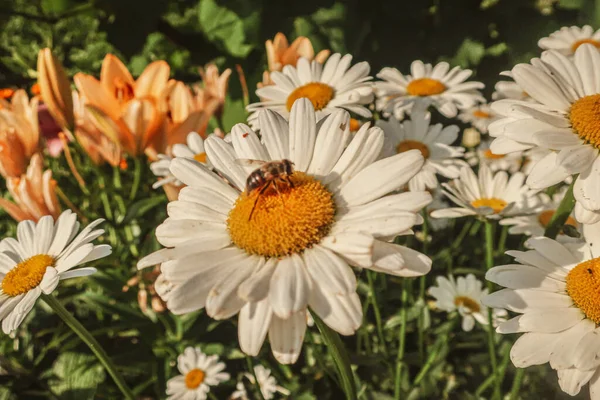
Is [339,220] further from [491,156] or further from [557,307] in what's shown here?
[491,156]

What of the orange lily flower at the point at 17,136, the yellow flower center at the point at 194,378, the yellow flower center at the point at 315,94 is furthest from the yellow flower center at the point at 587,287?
the orange lily flower at the point at 17,136

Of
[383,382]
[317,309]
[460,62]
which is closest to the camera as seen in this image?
[317,309]

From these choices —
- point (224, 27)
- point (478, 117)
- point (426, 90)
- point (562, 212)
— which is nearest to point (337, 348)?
point (562, 212)

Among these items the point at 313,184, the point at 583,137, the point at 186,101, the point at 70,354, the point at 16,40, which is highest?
the point at 583,137

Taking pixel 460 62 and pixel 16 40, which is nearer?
pixel 460 62

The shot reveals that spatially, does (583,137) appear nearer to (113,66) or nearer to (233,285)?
(233,285)

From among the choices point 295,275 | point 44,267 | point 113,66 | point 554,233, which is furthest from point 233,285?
point 113,66

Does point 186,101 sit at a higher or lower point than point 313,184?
lower
